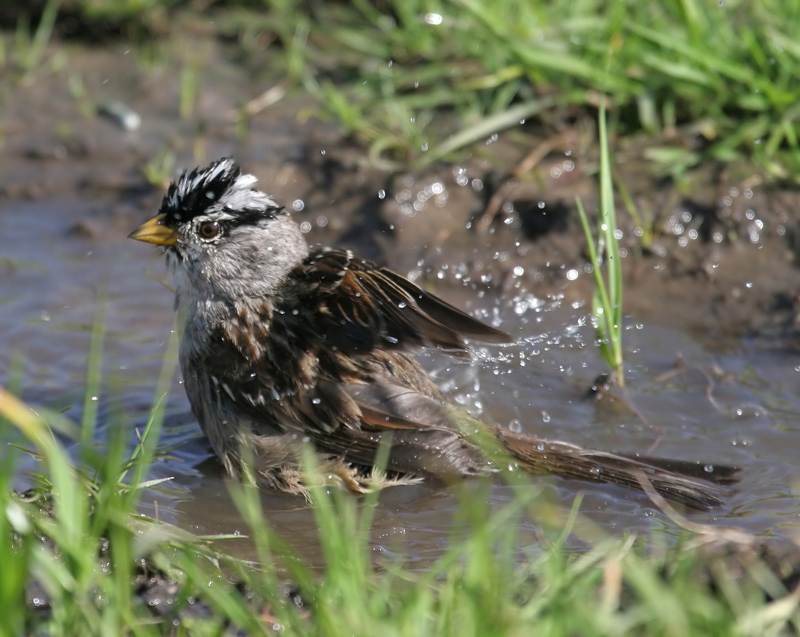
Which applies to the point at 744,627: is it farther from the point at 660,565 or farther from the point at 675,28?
the point at 675,28

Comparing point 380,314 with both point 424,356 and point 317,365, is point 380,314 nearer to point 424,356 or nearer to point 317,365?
point 317,365

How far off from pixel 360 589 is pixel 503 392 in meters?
2.29

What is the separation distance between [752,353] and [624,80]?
153cm

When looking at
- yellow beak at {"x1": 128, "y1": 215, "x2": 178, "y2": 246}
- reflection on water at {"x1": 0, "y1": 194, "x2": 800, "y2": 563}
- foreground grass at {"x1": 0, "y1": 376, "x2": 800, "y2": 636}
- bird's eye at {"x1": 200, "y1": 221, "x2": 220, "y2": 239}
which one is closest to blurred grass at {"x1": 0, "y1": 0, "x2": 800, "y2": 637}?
foreground grass at {"x1": 0, "y1": 376, "x2": 800, "y2": 636}

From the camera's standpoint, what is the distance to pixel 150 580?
3.04 meters

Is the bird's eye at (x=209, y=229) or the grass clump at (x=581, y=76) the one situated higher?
the grass clump at (x=581, y=76)

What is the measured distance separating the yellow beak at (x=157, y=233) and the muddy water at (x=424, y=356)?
44cm

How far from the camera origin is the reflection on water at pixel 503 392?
386 cm

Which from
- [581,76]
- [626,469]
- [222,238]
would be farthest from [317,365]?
[581,76]

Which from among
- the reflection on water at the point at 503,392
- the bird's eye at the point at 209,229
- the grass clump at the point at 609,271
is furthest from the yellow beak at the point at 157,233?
the grass clump at the point at 609,271

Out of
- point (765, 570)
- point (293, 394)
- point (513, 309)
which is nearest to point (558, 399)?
point (513, 309)

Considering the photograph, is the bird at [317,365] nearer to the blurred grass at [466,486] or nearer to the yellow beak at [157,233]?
the yellow beak at [157,233]

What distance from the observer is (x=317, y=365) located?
13.4ft

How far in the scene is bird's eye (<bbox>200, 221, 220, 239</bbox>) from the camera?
430 centimetres
